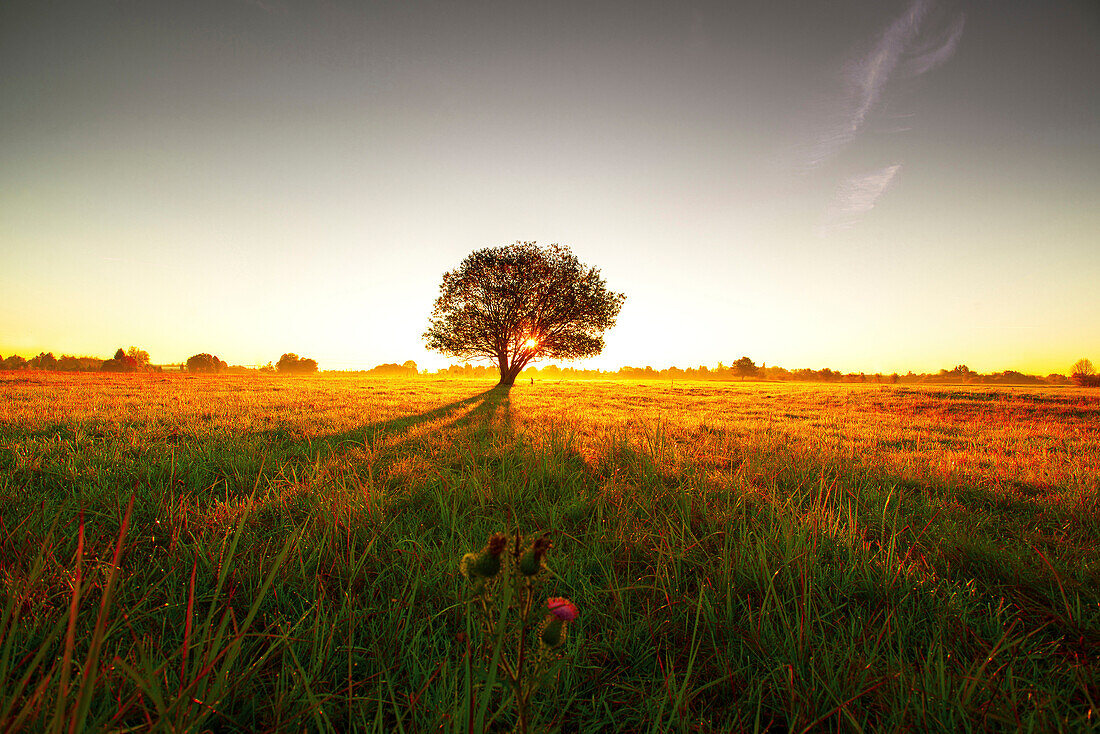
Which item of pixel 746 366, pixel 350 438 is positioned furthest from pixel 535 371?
pixel 350 438

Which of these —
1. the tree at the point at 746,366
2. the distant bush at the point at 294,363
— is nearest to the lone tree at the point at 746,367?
the tree at the point at 746,366

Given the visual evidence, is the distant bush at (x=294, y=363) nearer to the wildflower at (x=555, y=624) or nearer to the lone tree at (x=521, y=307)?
the lone tree at (x=521, y=307)

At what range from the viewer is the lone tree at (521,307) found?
25438mm

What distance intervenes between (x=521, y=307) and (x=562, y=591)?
2378cm

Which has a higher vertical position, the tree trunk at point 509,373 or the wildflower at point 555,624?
the tree trunk at point 509,373

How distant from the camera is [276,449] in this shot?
503 centimetres

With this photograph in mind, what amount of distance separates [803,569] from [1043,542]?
2.46 meters

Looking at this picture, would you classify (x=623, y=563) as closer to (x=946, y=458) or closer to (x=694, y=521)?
(x=694, y=521)

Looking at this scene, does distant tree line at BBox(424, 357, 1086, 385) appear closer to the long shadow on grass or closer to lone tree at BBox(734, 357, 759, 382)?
lone tree at BBox(734, 357, 759, 382)

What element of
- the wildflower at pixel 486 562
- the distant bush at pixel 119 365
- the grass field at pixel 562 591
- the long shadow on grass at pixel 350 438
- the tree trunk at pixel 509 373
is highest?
the distant bush at pixel 119 365

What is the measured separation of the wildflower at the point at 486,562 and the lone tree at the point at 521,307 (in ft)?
81.3

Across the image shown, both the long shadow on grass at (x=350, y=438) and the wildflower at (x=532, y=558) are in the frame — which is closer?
the wildflower at (x=532, y=558)

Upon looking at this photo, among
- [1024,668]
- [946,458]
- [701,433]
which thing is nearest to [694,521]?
[1024,668]

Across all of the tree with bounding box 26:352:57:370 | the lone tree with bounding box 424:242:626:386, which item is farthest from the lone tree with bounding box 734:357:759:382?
the tree with bounding box 26:352:57:370
